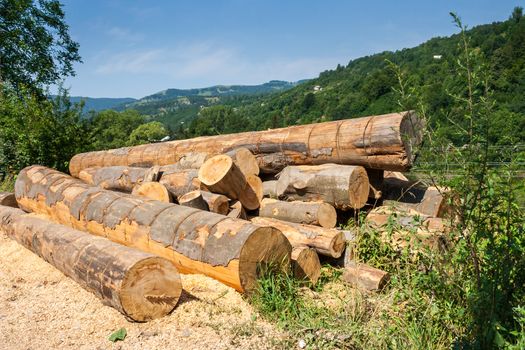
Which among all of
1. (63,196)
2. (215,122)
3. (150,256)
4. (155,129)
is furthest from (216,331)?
(215,122)

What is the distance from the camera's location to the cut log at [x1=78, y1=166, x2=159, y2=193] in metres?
7.00

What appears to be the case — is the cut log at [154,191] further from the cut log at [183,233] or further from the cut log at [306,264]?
the cut log at [306,264]

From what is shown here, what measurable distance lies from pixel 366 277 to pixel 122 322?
7.86 ft

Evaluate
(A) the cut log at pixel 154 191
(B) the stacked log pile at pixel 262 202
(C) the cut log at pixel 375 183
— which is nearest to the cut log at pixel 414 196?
(B) the stacked log pile at pixel 262 202

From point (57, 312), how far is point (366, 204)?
4.02 m

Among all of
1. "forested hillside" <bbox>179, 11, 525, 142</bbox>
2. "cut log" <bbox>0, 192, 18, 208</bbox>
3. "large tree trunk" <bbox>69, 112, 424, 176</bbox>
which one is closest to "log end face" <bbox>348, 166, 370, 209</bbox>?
"large tree trunk" <bbox>69, 112, 424, 176</bbox>

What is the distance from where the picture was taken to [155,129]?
2908 inches

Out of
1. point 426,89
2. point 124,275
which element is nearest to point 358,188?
point 426,89

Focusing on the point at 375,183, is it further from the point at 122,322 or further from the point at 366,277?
the point at 122,322

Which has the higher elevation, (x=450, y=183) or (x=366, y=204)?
(x=450, y=183)

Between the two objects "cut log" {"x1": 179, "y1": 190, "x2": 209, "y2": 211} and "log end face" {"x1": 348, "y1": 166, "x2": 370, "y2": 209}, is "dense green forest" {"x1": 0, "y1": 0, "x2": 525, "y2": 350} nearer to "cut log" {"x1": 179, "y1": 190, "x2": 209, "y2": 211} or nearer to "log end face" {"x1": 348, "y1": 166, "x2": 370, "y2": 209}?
"log end face" {"x1": 348, "y1": 166, "x2": 370, "y2": 209}

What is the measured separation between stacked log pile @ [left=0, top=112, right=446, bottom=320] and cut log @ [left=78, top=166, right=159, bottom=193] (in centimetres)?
4

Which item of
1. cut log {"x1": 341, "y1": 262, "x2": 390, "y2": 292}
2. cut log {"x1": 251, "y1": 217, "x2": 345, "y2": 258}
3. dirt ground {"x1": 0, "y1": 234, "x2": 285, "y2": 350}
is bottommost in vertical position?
cut log {"x1": 341, "y1": 262, "x2": 390, "y2": 292}

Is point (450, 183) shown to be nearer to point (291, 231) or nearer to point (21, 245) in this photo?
point (291, 231)
